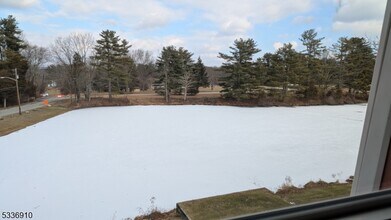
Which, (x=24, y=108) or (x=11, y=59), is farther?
(x=24, y=108)

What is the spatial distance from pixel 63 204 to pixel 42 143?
4.67 feet

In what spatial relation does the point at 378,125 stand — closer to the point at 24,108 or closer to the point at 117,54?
the point at 24,108

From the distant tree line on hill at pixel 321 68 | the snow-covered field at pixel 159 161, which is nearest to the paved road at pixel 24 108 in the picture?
the snow-covered field at pixel 159 161

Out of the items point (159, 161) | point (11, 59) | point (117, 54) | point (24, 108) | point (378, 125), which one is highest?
point (117, 54)

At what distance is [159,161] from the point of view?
346cm

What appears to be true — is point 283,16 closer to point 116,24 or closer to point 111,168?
point 116,24

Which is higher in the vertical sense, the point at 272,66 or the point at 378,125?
the point at 272,66

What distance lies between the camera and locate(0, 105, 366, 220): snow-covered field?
69.7 inches

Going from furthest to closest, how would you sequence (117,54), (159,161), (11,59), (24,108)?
(159,161) → (117,54) → (24,108) → (11,59)

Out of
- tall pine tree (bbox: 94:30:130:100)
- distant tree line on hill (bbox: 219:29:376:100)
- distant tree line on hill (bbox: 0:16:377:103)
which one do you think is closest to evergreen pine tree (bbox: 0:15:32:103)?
distant tree line on hill (bbox: 0:16:377:103)

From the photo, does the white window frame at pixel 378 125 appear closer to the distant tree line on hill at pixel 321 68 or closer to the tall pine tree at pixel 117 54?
the distant tree line on hill at pixel 321 68

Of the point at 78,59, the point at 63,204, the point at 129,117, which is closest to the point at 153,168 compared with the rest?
the point at 63,204

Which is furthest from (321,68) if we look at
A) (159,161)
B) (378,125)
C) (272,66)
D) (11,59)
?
(159,161)

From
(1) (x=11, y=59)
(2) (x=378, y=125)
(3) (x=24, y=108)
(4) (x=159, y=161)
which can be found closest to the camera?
(2) (x=378, y=125)
